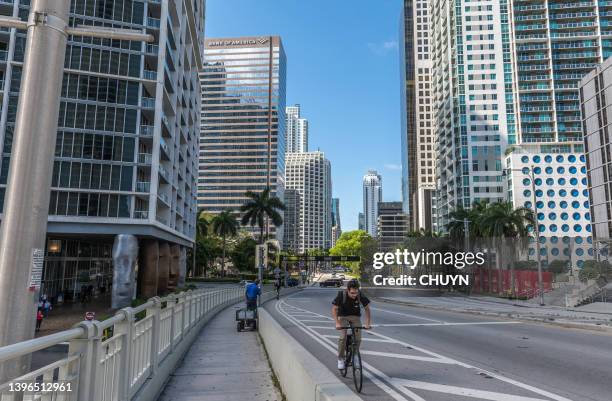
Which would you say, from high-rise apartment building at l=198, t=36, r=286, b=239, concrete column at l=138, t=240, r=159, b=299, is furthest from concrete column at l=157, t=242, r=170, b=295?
high-rise apartment building at l=198, t=36, r=286, b=239

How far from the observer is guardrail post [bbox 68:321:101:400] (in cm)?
372

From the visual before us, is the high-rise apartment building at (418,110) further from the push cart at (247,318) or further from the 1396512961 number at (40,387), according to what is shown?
the 1396512961 number at (40,387)

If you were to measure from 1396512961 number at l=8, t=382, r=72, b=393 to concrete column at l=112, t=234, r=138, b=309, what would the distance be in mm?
36206

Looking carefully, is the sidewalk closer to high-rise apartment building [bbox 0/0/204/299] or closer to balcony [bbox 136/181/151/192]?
high-rise apartment building [bbox 0/0/204/299]

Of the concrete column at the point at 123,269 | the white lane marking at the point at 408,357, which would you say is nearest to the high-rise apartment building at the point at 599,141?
the concrete column at the point at 123,269

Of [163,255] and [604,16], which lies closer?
[163,255]

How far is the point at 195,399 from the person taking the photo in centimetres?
698

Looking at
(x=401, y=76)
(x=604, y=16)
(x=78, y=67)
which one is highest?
(x=401, y=76)

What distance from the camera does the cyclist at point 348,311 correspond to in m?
7.89

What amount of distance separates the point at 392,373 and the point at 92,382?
20.3 ft

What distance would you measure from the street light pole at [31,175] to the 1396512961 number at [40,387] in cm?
78

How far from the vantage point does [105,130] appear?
132ft

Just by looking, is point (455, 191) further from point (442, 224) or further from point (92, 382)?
point (92, 382)

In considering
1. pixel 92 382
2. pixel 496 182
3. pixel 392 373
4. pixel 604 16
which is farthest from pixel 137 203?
pixel 604 16
